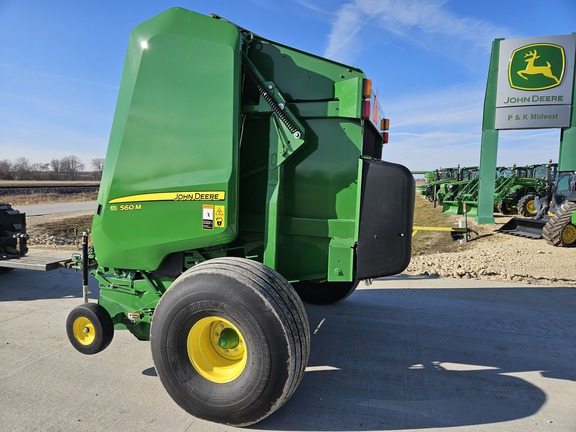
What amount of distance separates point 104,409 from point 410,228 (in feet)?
8.32

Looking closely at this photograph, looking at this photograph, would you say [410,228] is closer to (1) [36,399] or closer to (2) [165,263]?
(2) [165,263]

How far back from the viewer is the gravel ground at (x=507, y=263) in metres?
6.49

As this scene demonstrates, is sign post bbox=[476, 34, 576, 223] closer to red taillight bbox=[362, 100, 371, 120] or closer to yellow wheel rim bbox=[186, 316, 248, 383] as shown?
red taillight bbox=[362, 100, 371, 120]

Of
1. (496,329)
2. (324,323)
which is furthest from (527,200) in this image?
(324,323)

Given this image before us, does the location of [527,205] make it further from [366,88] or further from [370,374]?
[366,88]

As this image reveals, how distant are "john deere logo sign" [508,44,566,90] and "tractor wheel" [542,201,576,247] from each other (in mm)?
4567

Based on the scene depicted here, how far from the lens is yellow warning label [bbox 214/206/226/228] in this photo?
2.62 metres

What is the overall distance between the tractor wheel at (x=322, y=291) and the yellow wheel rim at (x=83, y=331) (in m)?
2.24

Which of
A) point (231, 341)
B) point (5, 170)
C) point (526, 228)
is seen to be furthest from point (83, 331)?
point (5, 170)

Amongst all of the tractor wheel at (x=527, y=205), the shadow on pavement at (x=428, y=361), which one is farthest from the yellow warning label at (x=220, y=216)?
the tractor wheel at (x=527, y=205)

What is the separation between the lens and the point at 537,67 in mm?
11930

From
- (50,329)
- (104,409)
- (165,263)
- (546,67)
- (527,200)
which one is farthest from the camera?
(527,200)

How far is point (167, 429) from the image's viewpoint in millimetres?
2375

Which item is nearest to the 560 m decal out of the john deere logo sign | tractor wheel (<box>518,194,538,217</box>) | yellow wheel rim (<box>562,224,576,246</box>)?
yellow wheel rim (<box>562,224,576,246</box>)
